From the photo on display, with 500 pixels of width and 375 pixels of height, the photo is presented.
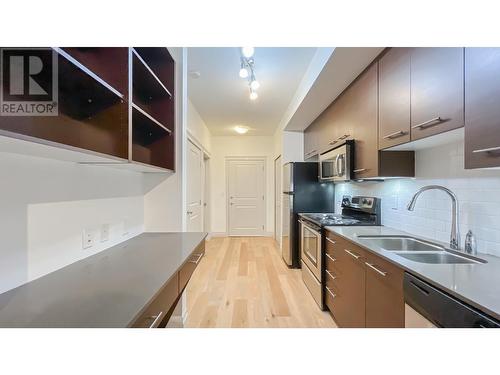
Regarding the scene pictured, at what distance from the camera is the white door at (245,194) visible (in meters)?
6.23

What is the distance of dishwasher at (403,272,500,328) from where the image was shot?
81cm

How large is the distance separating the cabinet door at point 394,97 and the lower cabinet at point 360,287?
0.82 metres

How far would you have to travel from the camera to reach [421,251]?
64.4 inches

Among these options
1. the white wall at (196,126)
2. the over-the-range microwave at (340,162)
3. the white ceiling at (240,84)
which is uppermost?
the white ceiling at (240,84)

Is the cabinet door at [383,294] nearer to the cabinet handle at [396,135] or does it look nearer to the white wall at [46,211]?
the cabinet handle at [396,135]

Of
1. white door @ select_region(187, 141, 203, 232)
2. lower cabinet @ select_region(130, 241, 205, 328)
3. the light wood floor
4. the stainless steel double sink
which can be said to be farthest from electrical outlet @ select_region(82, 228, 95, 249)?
white door @ select_region(187, 141, 203, 232)

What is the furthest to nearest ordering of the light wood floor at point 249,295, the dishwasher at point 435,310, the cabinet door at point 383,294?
1. the light wood floor at point 249,295
2. the cabinet door at point 383,294
3. the dishwasher at point 435,310

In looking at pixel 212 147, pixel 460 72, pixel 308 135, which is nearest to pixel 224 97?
pixel 308 135

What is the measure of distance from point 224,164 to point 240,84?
3109 mm

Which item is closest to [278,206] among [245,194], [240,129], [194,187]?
[245,194]

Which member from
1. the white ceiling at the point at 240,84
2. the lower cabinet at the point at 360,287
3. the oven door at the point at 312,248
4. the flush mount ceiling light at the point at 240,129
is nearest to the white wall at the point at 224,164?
the flush mount ceiling light at the point at 240,129

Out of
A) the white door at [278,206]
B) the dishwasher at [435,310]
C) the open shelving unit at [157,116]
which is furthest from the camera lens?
the white door at [278,206]
